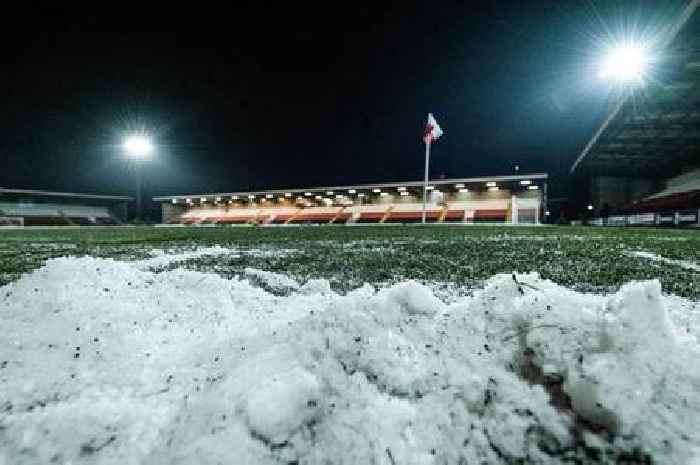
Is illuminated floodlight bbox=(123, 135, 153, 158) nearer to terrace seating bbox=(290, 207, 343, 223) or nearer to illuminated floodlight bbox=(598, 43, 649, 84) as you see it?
terrace seating bbox=(290, 207, 343, 223)

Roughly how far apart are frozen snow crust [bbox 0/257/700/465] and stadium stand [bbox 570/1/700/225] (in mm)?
14499

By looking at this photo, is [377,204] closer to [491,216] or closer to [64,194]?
[491,216]

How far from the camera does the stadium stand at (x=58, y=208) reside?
36.9 m

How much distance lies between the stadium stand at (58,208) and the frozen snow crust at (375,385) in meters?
41.8

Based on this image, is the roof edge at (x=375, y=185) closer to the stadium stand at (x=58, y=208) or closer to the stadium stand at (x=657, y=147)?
the stadium stand at (x=657, y=147)

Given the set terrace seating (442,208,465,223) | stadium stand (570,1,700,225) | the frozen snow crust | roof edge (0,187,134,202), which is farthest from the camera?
roof edge (0,187,134,202)

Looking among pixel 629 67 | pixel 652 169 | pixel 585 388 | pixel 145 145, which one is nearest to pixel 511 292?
pixel 585 388

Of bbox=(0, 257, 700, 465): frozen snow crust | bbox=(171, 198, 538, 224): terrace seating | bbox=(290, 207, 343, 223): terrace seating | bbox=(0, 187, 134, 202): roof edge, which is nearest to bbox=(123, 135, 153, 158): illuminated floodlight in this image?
bbox=(0, 187, 134, 202): roof edge

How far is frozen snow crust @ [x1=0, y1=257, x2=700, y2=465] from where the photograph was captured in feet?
3.54

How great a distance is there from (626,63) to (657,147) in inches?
498

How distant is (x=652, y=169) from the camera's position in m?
32.4

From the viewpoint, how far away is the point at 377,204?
1505 inches

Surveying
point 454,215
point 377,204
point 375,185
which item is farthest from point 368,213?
Result: point 454,215

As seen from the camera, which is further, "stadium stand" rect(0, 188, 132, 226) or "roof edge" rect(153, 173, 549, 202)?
"stadium stand" rect(0, 188, 132, 226)
